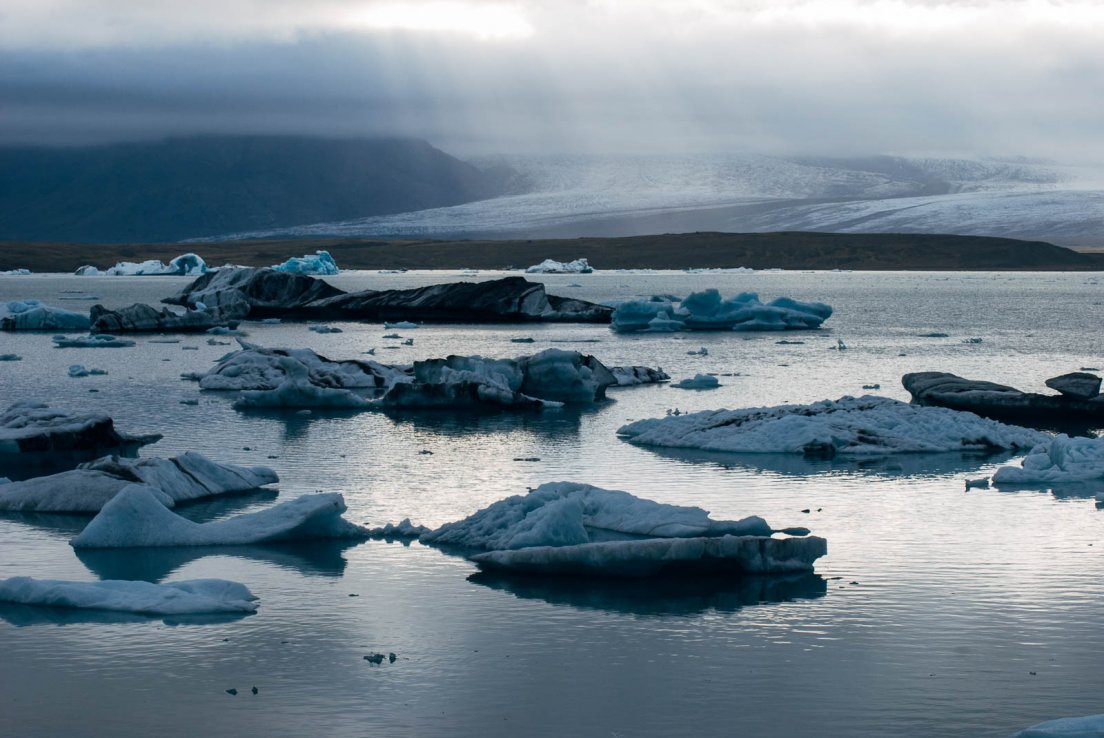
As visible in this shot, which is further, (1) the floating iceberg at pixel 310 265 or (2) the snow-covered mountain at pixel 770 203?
(2) the snow-covered mountain at pixel 770 203

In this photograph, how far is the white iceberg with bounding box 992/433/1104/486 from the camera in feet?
42.1

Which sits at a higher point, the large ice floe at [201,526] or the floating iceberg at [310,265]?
the floating iceberg at [310,265]

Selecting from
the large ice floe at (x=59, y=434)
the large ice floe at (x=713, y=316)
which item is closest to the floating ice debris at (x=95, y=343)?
the large ice floe at (x=713, y=316)

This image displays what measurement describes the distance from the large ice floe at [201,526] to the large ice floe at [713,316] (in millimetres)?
27972

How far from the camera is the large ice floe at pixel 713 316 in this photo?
38.2 m

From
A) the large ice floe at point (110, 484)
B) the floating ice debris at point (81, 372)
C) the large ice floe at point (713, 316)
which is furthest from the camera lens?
the large ice floe at point (713, 316)

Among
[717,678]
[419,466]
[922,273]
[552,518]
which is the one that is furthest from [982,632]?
[922,273]

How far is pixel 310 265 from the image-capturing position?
76.2 metres

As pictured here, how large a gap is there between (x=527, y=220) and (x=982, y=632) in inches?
5963

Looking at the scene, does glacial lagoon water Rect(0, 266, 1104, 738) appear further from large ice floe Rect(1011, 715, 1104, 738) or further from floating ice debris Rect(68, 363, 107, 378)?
floating ice debris Rect(68, 363, 107, 378)

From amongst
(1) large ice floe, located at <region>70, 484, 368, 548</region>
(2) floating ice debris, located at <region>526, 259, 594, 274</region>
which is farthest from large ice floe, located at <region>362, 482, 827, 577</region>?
(2) floating ice debris, located at <region>526, 259, 594, 274</region>

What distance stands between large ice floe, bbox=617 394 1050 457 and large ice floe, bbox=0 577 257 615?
7305 millimetres

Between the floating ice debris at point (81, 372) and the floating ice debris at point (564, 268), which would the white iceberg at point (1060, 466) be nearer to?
the floating ice debris at point (81, 372)

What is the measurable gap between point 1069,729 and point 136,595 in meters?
5.02
